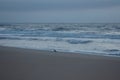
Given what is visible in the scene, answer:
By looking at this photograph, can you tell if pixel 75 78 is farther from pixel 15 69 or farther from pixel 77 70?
pixel 15 69

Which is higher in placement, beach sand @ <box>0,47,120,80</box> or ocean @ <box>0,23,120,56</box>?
beach sand @ <box>0,47,120,80</box>

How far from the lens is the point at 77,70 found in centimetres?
410

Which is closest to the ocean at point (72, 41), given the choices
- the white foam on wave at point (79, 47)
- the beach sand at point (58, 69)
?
the white foam on wave at point (79, 47)

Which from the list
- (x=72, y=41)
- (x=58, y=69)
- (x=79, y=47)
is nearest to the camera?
(x=58, y=69)

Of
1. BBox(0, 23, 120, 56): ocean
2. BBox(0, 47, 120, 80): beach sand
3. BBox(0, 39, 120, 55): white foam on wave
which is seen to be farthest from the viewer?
BBox(0, 23, 120, 56): ocean

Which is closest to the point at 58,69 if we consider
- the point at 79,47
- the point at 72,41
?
the point at 79,47

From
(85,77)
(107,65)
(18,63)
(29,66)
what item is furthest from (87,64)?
(18,63)

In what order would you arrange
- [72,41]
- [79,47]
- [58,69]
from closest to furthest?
1. [58,69]
2. [79,47]
3. [72,41]

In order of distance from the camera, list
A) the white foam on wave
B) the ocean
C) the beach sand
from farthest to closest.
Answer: the ocean → the white foam on wave → the beach sand

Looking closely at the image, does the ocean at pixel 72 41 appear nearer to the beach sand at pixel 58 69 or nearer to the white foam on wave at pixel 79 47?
the white foam on wave at pixel 79 47

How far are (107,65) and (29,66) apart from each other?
169 centimetres

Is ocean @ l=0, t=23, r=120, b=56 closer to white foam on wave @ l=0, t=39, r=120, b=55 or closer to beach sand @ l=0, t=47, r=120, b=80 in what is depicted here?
white foam on wave @ l=0, t=39, r=120, b=55

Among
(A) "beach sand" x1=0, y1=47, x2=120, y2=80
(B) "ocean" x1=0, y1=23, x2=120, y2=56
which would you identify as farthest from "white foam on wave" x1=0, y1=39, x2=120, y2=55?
(A) "beach sand" x1=0, y1=47, x2=120, y2=80

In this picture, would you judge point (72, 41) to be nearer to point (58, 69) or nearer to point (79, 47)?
point (79, 47)
